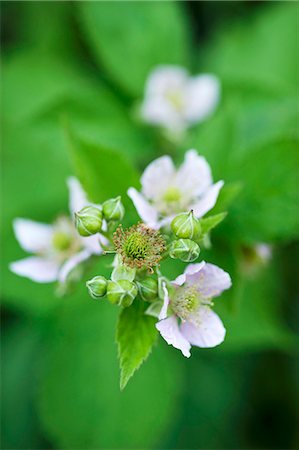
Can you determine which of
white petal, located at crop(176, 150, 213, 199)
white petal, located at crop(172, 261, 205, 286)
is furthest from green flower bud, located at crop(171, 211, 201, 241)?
white petal, located at crop(176, 150, 213, 199)

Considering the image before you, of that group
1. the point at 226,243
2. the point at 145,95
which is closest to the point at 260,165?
the point at 226,243

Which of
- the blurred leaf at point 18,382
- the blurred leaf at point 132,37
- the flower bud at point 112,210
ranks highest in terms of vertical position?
the blurred leaf at point 132,37

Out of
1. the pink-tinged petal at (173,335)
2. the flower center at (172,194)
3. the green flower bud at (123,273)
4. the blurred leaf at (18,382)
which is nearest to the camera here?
the pink-tinged petal at (173,335)

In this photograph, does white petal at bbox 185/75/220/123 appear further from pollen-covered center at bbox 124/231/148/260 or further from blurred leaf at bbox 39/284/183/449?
pollen-covered center at bbox 124/231/148/260

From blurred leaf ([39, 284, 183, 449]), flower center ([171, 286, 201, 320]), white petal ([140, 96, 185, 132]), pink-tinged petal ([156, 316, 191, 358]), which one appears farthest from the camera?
white petal ([140, 96, 185, 132])

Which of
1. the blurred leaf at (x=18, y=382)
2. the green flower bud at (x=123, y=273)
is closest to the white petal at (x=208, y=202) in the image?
the green flower bud at (x=123, y=273)

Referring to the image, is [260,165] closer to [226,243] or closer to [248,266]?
[226,243]

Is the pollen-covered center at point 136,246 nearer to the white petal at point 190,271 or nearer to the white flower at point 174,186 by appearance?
the white petal at point 190,271

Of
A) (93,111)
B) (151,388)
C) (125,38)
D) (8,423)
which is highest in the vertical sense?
(125,38)
